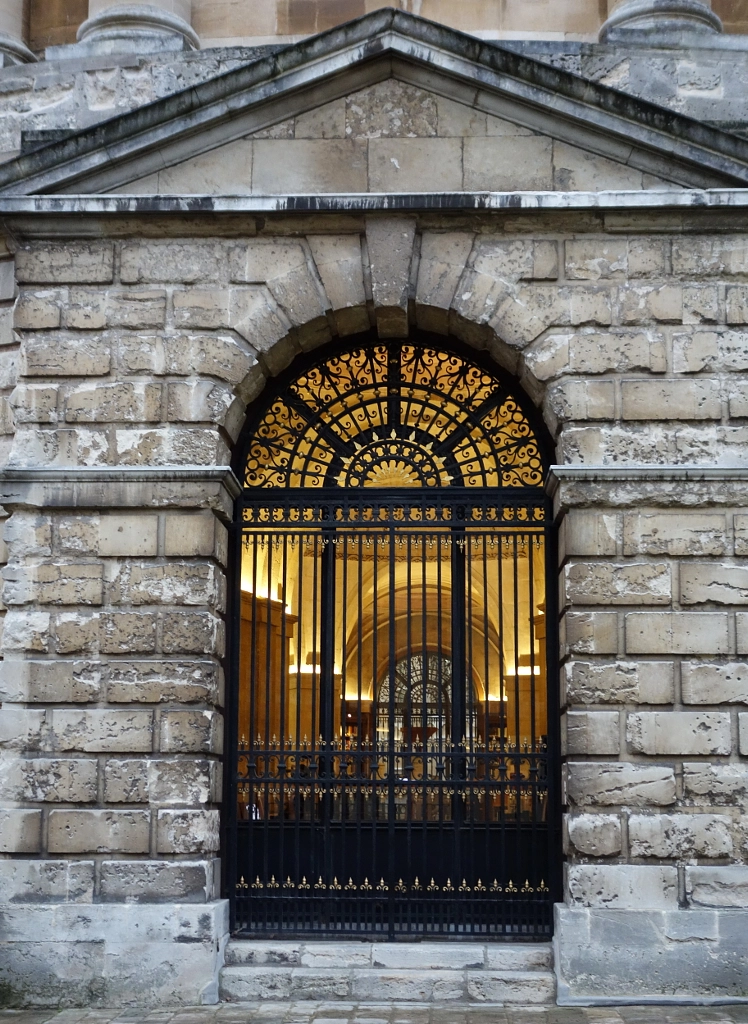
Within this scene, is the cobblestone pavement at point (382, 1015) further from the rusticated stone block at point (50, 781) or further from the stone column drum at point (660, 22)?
the stone column drum at point (660, 22)

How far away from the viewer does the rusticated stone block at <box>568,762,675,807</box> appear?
27.9 ft

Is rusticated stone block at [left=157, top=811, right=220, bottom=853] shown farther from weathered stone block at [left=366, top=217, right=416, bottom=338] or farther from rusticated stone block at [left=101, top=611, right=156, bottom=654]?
weathered stone block at [left=366, top=217, right=416, bottom=338]

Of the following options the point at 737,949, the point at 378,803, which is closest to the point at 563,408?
the point at 378,803

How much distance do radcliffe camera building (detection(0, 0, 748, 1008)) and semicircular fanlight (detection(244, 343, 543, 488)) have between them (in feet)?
0.09

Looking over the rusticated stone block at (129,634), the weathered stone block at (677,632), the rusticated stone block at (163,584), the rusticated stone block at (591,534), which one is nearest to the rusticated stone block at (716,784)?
the weathered stone block at (677,632)

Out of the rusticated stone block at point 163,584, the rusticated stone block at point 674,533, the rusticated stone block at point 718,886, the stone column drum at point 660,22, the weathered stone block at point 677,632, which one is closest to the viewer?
the rusticated stone block at point 718,886

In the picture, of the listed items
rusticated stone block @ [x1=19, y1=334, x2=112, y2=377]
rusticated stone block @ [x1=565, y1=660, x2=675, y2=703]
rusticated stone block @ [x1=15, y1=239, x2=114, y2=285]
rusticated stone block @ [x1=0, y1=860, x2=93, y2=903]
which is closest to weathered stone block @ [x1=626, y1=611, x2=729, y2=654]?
rusticated stone block @ [x1=565, y1=660, x2=675, y2=703]

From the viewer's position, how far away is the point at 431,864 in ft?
30.0

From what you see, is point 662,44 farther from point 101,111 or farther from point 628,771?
point 628,771

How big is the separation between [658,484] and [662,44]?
11.6 feet

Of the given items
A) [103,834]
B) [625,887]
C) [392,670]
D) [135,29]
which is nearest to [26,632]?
[103,834]

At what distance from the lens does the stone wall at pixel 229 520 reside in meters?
8.45

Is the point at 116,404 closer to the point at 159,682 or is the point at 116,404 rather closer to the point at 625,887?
the point at 159,682

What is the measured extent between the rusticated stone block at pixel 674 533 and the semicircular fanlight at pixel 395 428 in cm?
100
